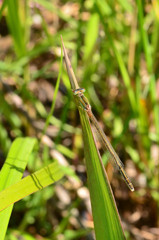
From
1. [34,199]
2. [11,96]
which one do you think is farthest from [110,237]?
[11,96]

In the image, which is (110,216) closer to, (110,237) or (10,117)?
(110,237)

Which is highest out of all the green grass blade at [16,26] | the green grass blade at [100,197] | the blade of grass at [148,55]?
the green grass blade at [16,26]

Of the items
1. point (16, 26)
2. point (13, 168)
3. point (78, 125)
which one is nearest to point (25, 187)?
point (13, 168)

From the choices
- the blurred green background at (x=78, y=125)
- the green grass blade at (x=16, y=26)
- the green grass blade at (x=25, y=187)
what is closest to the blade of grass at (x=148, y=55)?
the blurred green background at (x=78, y=125)

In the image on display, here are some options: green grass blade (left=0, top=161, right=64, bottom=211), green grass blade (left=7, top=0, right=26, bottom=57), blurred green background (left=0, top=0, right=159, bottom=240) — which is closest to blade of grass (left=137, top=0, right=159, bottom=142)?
blurred green background (left=0, top=0, right=159, bottom=240)

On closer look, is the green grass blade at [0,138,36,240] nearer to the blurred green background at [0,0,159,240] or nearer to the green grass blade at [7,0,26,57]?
the blurred green background at [0,0,159,240]

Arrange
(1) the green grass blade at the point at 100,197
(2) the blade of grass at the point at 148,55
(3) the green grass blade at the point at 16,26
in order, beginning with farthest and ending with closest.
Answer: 1. (3) the green grass blade at the point at 16,26
2. (2) the blade of grass at the point at 148,55
3. (1) the green grass blade at the point at 100,197

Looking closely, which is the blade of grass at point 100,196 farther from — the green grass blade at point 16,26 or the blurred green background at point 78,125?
the green grass blade at point 16,26
